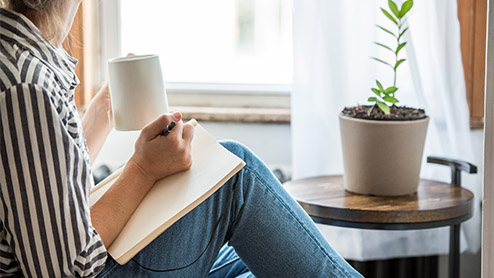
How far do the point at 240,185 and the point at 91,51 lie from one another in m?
1.20

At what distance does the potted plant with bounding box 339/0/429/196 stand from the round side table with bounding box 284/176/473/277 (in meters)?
0.03

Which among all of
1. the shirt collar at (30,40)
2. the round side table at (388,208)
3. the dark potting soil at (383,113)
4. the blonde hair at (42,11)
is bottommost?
the round side table at (388,208)

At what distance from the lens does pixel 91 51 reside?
2068 mm

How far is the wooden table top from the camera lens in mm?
1291

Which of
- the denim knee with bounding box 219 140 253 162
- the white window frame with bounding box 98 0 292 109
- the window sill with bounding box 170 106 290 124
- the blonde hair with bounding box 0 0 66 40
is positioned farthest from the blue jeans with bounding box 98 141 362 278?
the white window frame with bounding box 98 0 292 109

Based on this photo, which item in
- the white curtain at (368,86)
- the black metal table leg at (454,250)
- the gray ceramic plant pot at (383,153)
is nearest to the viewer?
the gray ceramic plant pot at (383,153)

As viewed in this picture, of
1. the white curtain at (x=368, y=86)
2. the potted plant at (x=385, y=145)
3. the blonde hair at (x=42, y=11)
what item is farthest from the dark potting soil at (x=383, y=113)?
the blonde hair at (x=42, y=11)

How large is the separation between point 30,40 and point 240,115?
1166mm

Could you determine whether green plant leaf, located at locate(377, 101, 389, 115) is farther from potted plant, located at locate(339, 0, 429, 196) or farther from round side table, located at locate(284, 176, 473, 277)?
round side table, located at locate(284, 176, 473, 277)

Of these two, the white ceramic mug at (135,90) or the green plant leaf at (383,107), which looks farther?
the green plant leaf at (383,107)

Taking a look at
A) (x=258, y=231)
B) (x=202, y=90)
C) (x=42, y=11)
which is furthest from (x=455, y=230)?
(x=42, y=11)

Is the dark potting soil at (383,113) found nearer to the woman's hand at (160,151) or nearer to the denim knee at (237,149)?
the denim knee at (237,149)

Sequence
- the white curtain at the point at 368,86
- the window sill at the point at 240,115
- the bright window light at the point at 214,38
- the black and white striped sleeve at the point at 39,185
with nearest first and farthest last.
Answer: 1. the black and white striped sleeve at the point at 39,185
2. the white curtain at the point at 368,86
3. the window sill at the point at 240,115
4. the bright window light at the point at 214,38

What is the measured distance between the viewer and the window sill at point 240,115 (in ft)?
6.54
